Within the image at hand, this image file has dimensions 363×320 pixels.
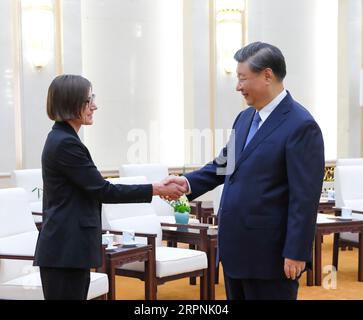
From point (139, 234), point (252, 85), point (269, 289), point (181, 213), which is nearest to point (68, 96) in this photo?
point (252, 85)

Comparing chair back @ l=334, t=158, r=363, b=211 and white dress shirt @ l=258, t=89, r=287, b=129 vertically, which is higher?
white dress shirt @ l=258, t=89, r=287, b=129

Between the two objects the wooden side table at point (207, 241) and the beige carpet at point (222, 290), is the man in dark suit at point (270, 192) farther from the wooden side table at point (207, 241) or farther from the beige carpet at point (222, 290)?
the beige carpet at point (222, 290)

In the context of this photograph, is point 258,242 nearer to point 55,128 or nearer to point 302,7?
point 55,128

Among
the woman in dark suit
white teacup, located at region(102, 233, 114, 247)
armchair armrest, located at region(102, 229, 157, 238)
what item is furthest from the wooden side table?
the woman in dark suit

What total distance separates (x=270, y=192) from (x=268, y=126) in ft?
0.87

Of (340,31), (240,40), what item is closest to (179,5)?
(240,40)

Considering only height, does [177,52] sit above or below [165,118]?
above

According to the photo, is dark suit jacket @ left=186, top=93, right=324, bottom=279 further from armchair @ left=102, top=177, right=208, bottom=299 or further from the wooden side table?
the wooden side table

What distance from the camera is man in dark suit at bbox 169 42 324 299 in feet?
7.89

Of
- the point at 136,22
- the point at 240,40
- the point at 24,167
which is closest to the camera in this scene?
the point at 24,167

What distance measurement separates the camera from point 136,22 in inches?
311

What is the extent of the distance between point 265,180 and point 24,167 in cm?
483

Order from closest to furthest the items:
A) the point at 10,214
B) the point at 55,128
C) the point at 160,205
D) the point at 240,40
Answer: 1. the point at 55,128
2. the point at 10,214
3. the point at 160,205
4. the point at 240,40

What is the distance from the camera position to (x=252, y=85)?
8.31 feet
